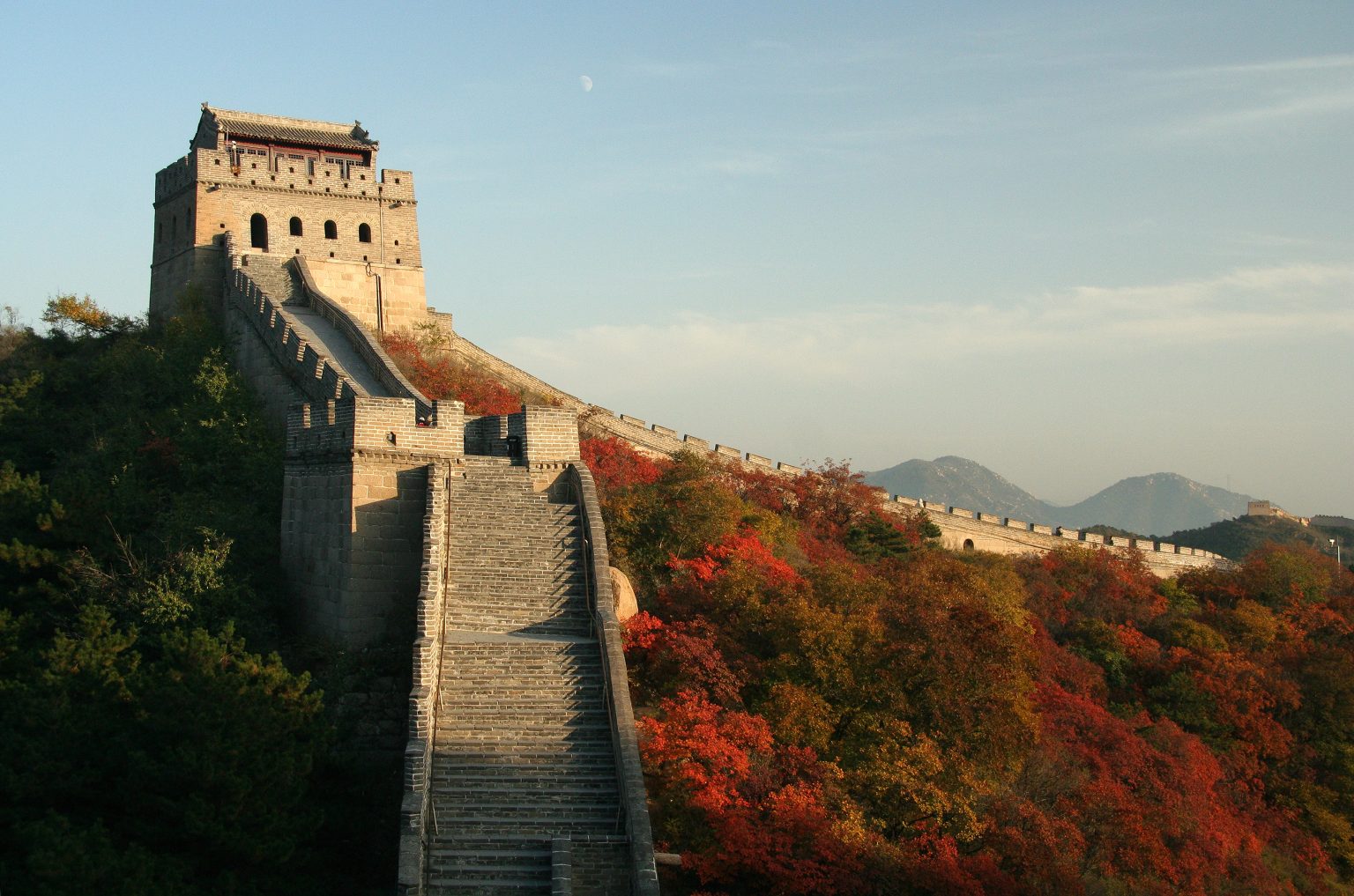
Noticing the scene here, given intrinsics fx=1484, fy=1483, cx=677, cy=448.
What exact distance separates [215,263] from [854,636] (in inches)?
741

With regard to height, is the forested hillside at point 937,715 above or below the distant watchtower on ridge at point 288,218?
below

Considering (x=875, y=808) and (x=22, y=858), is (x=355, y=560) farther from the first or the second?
(x=875, y=808)

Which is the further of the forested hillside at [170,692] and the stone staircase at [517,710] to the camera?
the forested hillside at [170,692]

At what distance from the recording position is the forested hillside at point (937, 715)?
20.6 metres

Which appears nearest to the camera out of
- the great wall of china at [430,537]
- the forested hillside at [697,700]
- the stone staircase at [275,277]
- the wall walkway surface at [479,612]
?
the wall walkway surface at [479,612]

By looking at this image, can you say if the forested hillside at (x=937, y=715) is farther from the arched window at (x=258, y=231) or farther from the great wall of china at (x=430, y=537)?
the arched window at (x=258, y=231)

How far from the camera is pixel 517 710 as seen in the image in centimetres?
2038

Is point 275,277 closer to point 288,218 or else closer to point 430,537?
point 288,218

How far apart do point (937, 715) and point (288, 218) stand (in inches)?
800

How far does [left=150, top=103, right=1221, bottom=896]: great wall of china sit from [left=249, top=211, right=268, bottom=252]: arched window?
0.08 m

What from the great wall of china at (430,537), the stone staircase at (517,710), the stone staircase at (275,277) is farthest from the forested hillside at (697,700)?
the stone staircase at (275,277)

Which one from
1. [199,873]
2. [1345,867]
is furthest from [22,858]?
[1345,867]

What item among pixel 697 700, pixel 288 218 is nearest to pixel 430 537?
pixel 697 700

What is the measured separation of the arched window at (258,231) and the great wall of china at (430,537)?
8 cm
